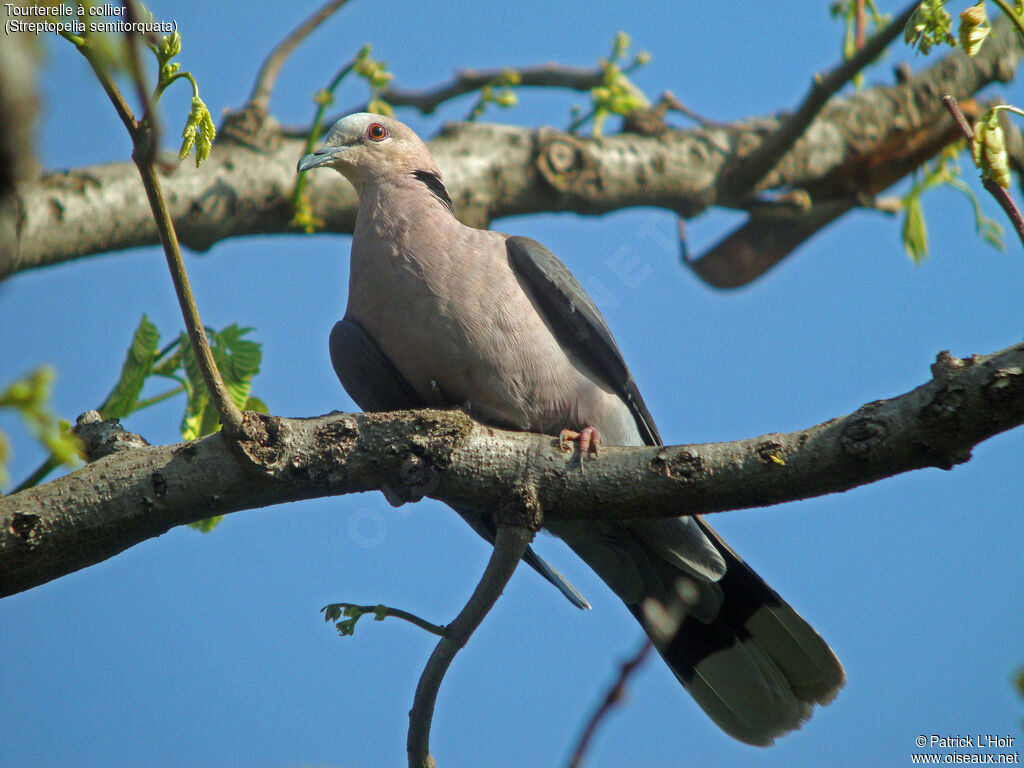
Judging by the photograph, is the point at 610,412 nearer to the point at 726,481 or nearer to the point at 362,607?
the point at 726,481

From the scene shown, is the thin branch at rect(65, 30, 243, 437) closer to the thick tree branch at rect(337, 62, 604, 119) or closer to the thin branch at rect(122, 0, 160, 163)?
the thin branch at rect(122, 0, 160, 163)

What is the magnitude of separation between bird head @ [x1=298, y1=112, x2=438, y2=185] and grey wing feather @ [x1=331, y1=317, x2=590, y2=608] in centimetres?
99

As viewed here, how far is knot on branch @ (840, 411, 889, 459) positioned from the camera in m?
2.71

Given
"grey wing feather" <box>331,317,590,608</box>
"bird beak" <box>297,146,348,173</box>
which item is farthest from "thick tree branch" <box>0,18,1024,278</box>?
"grey wing feather" <box>331,317,590,608</box>

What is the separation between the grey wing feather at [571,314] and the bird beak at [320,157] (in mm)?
1094

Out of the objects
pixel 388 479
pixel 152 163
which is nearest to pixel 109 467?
pixel 388 479

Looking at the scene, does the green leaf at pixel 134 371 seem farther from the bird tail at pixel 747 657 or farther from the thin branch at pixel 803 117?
the thin branch at pixel 803 117

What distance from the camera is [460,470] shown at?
3.13 m

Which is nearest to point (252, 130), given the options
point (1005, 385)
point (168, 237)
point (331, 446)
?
point (331, 446)

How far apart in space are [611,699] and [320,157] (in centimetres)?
378

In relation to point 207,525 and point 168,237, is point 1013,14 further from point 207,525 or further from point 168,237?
point 207,525

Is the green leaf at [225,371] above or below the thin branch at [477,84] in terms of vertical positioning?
below

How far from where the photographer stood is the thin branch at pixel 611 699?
162cm

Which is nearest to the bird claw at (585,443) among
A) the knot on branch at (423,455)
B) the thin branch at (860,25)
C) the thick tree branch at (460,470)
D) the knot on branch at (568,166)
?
the thick tree branch at (460,470)
